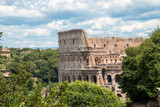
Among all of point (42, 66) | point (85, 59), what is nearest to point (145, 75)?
point (85, 59)

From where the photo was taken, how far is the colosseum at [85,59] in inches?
2889

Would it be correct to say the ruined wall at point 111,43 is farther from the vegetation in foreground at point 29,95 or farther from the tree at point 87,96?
the vegetation in foreground at point 29,95

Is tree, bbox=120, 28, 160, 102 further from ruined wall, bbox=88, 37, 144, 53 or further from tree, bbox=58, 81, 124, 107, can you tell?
ruined wall, bbox=88, 37, 144, 53

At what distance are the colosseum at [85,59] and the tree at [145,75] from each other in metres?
30.1

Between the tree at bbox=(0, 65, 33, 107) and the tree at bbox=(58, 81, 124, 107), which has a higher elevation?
the tree at bbox=(0, 65, 33, 107)

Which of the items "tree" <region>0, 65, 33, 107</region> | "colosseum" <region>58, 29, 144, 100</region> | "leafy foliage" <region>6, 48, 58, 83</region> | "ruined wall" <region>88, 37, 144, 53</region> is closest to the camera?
"tree" <region>0, 65, 33, 107</region>

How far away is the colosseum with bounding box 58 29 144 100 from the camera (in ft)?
241

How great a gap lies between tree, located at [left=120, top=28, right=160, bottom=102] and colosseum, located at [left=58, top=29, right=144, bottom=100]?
3007 centimetres

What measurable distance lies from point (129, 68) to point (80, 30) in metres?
38.1

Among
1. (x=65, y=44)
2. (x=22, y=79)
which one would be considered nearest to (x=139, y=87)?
(x=22, y=79)

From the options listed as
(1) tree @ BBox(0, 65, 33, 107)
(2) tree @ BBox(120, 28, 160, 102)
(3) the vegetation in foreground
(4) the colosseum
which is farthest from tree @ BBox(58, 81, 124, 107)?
(4) the colosseum

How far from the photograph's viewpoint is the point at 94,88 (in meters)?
34.0

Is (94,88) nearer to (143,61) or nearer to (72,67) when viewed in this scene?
(143,61)

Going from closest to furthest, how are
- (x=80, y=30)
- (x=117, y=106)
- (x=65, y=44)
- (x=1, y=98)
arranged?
(x=1, y=98)
(x=117, y=106)
(x=80, y=30)
(x=65, y=44)
